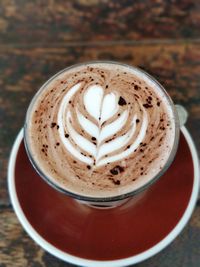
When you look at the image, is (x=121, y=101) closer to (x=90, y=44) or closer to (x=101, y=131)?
(x=101, y=131)

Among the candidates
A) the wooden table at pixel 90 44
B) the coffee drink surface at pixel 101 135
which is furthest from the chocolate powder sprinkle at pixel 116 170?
the wooden table at pixel 90 44

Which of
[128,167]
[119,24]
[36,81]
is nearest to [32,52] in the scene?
[36,81]

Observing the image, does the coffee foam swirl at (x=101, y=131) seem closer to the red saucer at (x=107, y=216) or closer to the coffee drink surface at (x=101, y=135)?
the coffee drink surface at (x=101, y=135)

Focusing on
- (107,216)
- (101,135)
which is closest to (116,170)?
(101,135)

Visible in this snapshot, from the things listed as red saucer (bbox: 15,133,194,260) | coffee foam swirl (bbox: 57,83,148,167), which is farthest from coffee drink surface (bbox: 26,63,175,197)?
red saucer (bbox: 15,133,194,260)

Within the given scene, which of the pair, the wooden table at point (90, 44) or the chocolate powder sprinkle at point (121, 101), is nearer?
the chocolate powder sprinkle at point (121, 101)
